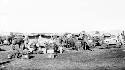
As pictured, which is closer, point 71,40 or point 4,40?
point 71,40

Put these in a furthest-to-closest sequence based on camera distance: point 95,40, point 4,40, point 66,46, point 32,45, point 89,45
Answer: point 4,40 < point 95,40 < point 66,46 < point 89,45 < point 32,45

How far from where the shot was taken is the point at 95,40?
44906 millimetres

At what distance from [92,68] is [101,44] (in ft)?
85.3

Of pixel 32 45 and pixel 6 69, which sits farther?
pixel 32 45

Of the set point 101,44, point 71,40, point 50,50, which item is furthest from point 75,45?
point 101,44

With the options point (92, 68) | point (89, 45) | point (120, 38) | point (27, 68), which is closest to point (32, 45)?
point (89, 45)

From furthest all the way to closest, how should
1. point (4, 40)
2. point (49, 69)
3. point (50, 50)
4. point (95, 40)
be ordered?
point (4, 40)
point (95, 40)
point (50, 50)
point (49, 69)

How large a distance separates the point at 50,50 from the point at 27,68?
1185 centimetres

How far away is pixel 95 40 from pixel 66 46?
763cm

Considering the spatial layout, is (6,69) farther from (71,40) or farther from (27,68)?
(71,40)

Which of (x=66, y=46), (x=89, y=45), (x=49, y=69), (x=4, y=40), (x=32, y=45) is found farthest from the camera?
(x=4, y=40)

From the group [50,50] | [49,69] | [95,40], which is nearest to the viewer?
[49,69]

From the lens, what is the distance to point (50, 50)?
3225 cm

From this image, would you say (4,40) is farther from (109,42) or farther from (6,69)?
(6,69)
